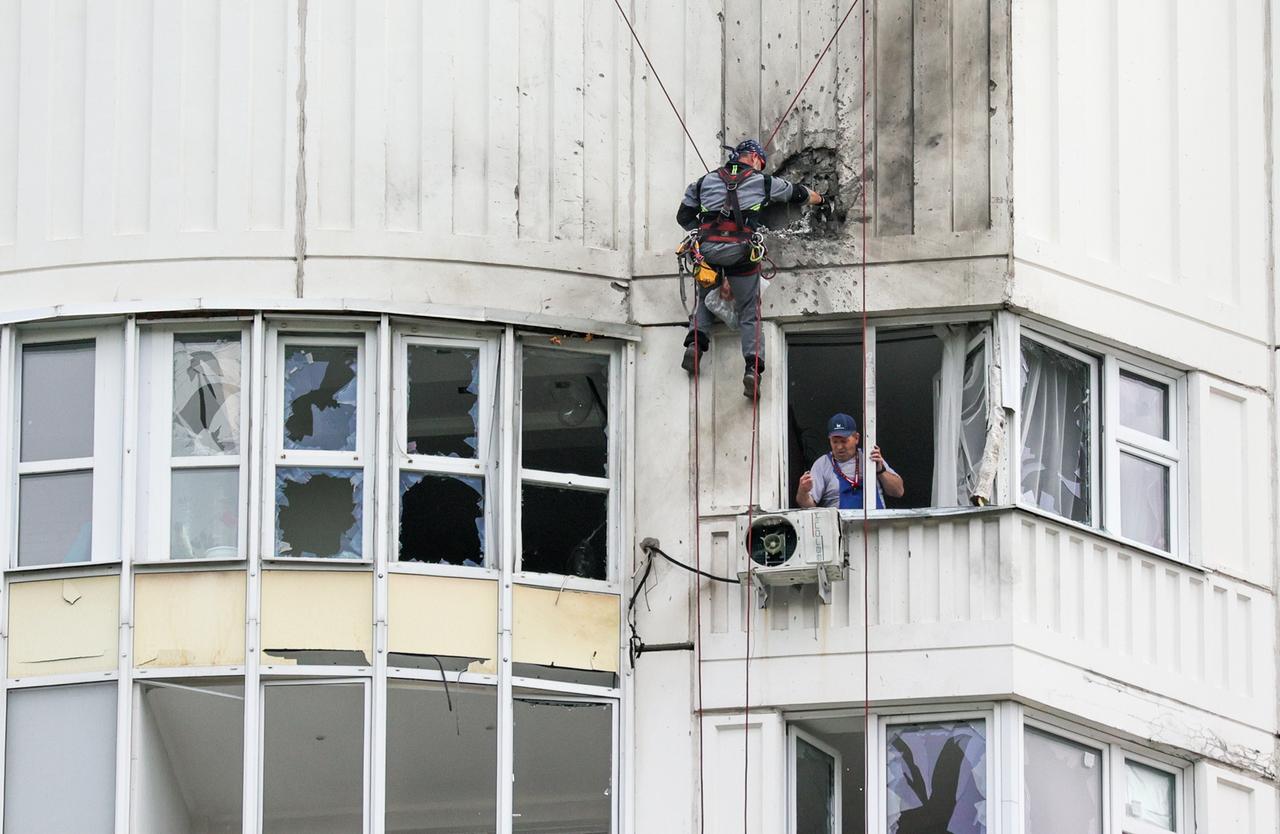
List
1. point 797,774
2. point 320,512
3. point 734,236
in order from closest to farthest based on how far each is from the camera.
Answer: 1. point 797,774
2. point 320,512
3. point 734,236

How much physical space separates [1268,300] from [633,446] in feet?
17.0

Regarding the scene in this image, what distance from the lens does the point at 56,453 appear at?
906 inches

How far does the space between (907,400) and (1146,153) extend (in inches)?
108

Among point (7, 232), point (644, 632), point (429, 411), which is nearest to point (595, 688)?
point (644, 632)

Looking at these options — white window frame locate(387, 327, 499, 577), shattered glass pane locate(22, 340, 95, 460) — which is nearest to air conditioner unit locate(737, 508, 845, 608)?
white window frame locate(387, 327, 499, 577)

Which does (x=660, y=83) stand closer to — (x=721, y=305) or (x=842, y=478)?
(x=721, y=305)

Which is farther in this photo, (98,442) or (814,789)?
(98,442)

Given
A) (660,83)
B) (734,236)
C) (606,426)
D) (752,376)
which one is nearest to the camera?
(734,236)

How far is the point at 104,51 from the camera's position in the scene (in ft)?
77.5

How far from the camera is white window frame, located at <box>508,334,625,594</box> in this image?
22.8 metres

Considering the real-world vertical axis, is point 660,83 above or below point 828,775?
above

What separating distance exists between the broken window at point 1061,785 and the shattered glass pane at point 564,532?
3.47 metres

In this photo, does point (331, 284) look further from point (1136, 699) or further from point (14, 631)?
point (1136, 699)

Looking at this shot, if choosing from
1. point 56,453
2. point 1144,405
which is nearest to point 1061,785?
point 1144,405
